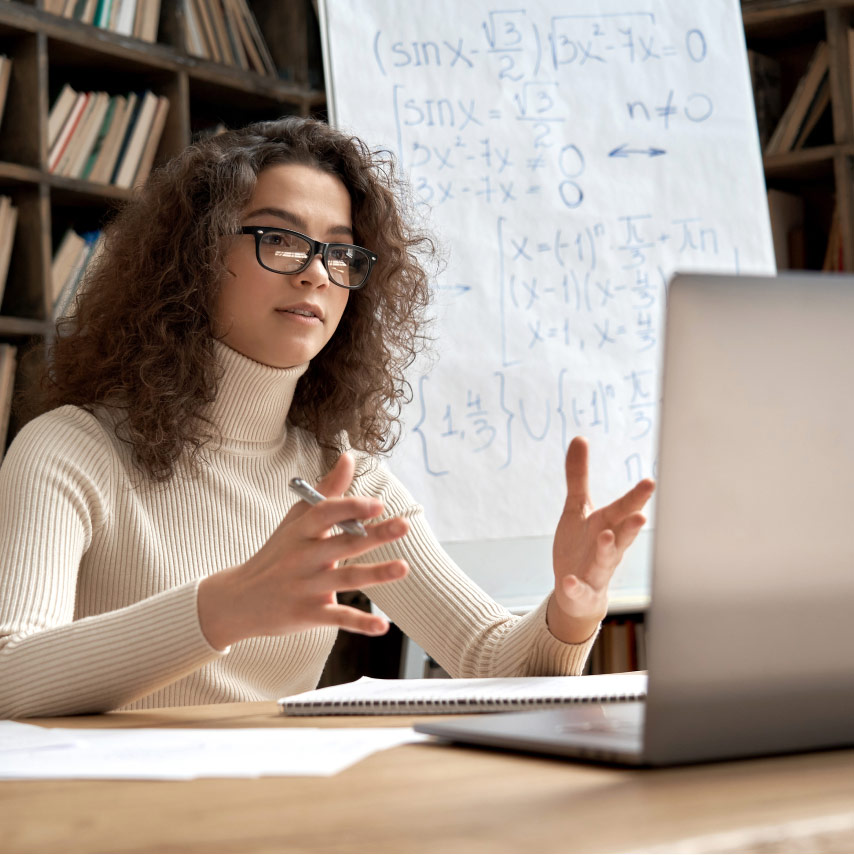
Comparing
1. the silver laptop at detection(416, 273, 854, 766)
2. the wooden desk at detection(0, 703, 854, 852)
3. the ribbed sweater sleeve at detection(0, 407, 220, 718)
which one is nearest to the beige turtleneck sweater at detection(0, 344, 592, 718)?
the ribbed sweater sleeve at detection(0, 407, 220, 718)

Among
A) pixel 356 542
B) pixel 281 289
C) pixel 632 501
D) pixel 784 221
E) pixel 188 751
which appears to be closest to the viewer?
pixel 188 751

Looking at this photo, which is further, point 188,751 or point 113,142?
point 113,142

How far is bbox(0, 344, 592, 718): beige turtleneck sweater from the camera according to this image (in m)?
0.88

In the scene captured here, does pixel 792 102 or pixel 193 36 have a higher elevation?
pixel 193 36

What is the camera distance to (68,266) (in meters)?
2.37

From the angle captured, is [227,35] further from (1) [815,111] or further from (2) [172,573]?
(2) [172,573]

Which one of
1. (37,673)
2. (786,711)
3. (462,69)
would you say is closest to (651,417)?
(462,69)

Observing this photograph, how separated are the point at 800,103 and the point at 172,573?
211cm

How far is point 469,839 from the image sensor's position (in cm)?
40

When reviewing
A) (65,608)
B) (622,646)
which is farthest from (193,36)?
(65,608)

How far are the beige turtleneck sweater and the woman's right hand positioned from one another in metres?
0.08

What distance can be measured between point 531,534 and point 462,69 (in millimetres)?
880

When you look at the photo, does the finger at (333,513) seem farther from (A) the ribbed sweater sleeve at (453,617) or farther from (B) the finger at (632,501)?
(A) the ribbed sweater sleeve at (453,617)

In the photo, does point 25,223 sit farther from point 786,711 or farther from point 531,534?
point 786,711
